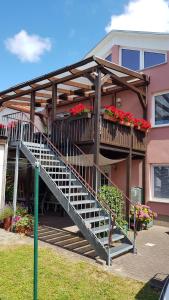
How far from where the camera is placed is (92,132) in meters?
9.93

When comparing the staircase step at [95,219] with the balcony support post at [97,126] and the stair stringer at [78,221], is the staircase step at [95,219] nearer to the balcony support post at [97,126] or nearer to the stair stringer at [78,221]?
the stair stringer at [78,221]

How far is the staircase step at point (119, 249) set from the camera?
7.14 m

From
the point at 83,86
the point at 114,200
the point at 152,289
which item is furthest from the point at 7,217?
the point at 83,86

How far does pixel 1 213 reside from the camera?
10.0m

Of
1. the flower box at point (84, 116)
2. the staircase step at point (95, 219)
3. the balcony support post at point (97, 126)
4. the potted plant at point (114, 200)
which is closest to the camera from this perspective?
the staircase step at point (95, 219)

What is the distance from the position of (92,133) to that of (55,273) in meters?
5.06

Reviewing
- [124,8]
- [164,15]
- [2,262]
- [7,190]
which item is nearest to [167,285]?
[2,262]

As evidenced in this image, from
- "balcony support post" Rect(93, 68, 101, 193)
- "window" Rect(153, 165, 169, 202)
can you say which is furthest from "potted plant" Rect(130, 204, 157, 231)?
"balcony support post" Rect(93, 68, 101, 193)

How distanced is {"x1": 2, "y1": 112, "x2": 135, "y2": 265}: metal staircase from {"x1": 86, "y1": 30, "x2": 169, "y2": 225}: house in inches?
125

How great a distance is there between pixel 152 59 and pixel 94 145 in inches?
234

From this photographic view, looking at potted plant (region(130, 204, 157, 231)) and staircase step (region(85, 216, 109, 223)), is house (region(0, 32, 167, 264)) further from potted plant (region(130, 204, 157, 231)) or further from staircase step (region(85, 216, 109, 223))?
potted plant (region(130, 204, 157, 231))

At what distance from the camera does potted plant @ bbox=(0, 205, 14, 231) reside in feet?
32.1

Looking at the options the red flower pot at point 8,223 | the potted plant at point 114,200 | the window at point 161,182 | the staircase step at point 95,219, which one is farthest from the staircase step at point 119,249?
the window at point 161,182

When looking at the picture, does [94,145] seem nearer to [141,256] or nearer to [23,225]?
[23,225]
